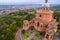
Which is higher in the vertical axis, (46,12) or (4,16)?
(46,12)

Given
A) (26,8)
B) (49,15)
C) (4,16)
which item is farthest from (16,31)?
(26,8)

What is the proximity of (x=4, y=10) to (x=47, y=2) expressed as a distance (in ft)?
10.1

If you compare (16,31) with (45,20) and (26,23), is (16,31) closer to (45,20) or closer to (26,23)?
(26,23)

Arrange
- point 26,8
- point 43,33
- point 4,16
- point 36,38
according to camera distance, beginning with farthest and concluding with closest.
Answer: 1. point 26,8
2. point 4,16
3. point 43,33
4. point 36,38

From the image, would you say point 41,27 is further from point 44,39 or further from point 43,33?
point 44,39

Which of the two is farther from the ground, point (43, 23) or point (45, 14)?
point (45, 14)

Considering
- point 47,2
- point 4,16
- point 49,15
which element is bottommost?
point 4,16

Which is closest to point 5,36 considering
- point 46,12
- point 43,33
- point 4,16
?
point 43,33

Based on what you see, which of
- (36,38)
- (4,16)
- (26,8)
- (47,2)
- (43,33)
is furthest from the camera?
(26,8)

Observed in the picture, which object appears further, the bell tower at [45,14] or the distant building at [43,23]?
the bell tower at [45,14]

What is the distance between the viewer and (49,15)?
207 inches

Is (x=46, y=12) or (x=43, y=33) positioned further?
(x=46, y=12)

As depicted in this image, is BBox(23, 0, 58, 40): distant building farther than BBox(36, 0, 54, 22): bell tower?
No

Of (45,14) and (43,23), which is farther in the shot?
(45,14)
